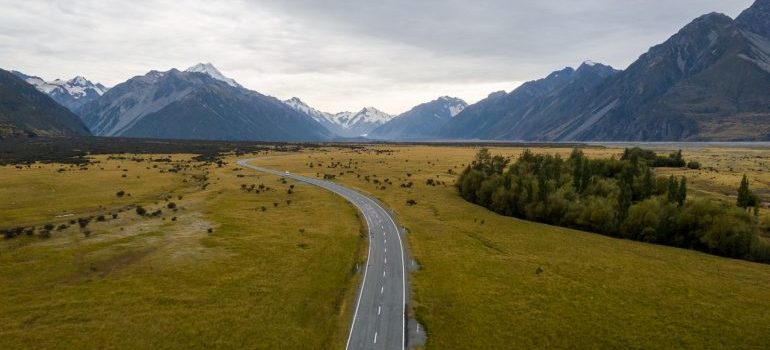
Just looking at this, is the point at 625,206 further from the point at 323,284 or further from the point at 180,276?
the point at 180,276

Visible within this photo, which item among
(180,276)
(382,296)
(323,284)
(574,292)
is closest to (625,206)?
(574,292)

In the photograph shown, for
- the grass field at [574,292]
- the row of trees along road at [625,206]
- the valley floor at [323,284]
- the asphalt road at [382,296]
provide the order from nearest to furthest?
the asphalt road at [382,296] < the valley floor at [323,284] < the grass field at [574,292] < the row of trees along road at [625,206]

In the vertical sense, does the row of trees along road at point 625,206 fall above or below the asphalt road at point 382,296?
above

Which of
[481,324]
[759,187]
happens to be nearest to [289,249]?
[481,324]

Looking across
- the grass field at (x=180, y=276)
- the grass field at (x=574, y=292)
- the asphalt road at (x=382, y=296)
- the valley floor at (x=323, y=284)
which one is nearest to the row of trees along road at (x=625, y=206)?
the grass field at (x=574, y=292)

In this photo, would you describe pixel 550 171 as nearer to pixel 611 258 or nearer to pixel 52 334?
pixel 611 258

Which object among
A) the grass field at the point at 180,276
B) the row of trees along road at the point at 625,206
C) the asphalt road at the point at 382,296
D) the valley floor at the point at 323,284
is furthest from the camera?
the row of trees along road at the point at 625,206

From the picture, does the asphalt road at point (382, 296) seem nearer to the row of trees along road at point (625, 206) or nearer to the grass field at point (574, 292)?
the grass field at point (574, 292)
